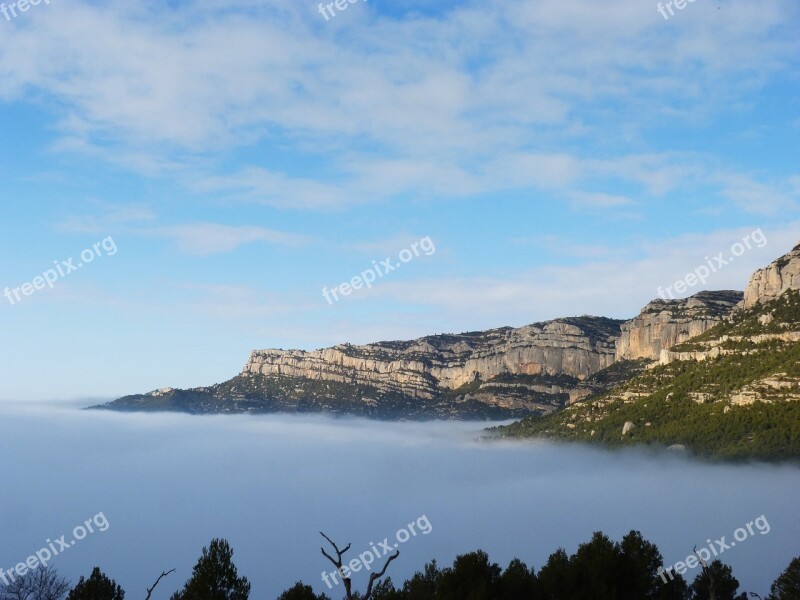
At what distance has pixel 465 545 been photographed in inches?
7397

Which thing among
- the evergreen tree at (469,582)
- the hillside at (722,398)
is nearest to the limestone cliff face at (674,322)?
the hillside at (722,398)

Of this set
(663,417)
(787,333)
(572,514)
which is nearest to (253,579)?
(572,514)

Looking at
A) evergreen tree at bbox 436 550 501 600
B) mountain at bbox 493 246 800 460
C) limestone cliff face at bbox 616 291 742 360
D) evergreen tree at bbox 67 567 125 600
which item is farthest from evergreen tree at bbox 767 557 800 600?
limestone cliff face at bbox 616 291 742 360

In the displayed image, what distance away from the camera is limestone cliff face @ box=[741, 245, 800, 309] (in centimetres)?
13638

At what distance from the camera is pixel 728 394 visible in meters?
115

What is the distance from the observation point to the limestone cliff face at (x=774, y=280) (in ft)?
447

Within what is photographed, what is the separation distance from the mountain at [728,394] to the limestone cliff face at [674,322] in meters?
33.5

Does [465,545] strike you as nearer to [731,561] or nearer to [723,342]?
[731,561]

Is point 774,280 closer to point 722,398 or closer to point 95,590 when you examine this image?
point 722,398

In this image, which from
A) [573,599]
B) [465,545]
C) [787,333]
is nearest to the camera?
[573,599]

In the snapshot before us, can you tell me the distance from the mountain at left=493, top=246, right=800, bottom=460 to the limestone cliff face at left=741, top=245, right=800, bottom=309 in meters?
0.23

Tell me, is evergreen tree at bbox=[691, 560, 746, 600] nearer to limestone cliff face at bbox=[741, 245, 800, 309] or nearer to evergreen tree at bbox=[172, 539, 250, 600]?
evergreen tree at bbox=[172, 539, 250, 600]

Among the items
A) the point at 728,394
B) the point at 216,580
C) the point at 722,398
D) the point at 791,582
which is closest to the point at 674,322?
the point at 722,398

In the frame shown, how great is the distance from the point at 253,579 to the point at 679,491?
451 feet
